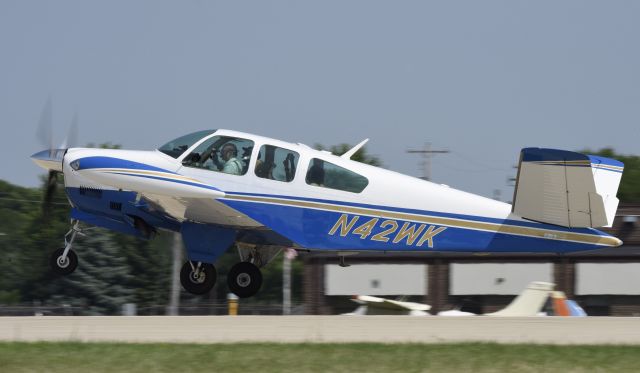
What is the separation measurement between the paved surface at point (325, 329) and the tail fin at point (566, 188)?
1.58 m

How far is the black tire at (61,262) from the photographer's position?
714 inches

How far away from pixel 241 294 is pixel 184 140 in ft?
9.78

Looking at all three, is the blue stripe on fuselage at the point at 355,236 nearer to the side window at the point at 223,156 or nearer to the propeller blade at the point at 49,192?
the side window at the point at 223,156

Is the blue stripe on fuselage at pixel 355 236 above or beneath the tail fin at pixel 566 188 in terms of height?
beneath

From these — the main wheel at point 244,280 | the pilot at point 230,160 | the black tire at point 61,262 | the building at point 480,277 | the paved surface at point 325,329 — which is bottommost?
the building at point 480,277

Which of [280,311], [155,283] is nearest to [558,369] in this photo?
[280,311]

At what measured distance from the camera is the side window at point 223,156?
1675 centimetres

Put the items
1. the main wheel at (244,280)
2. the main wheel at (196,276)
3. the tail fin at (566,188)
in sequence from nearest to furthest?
1. the tail fin at (566,188)
2. the main wheel at (196,276)
3. the main wheel at (244,280)

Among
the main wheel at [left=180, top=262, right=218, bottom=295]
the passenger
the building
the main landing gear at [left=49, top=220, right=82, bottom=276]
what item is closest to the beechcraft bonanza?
the passenger

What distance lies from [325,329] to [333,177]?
2757 mm

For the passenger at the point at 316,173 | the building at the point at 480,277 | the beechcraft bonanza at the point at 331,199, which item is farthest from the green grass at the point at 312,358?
the building at the point at 480,277

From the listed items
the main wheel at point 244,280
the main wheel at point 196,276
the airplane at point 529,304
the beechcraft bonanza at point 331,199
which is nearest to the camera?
the beechcraft bonanza at point 331,199

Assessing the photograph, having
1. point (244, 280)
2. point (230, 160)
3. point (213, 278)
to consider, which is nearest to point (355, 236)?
point (230, 160)

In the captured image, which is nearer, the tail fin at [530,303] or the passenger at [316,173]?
the passenger at [316,173]
